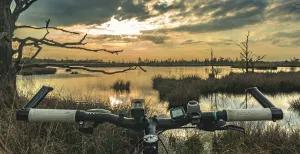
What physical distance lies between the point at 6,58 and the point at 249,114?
15.0 feet

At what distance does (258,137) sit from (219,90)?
21.0 metres

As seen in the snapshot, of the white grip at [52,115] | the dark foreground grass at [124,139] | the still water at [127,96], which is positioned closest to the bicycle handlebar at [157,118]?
the white grip at [52,115]

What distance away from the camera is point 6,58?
192 inches

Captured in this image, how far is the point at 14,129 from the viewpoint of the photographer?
4312 mm

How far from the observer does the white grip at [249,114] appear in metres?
1.62

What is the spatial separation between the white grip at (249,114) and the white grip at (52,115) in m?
0.96

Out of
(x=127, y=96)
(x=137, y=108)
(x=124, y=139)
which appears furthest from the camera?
(x=127, y=96)

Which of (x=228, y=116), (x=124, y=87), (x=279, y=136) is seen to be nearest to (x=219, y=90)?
(x=124, y=87)

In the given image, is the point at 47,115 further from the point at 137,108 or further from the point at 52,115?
the point at 137,108

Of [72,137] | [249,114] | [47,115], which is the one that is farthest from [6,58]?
[249,114]

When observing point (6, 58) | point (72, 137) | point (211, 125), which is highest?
point (6, 58)

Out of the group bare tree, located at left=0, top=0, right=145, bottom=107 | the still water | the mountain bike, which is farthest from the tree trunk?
the mountain bike

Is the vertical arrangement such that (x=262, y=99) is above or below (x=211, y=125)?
above

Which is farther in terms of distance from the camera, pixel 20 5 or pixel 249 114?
pixel 20 5
